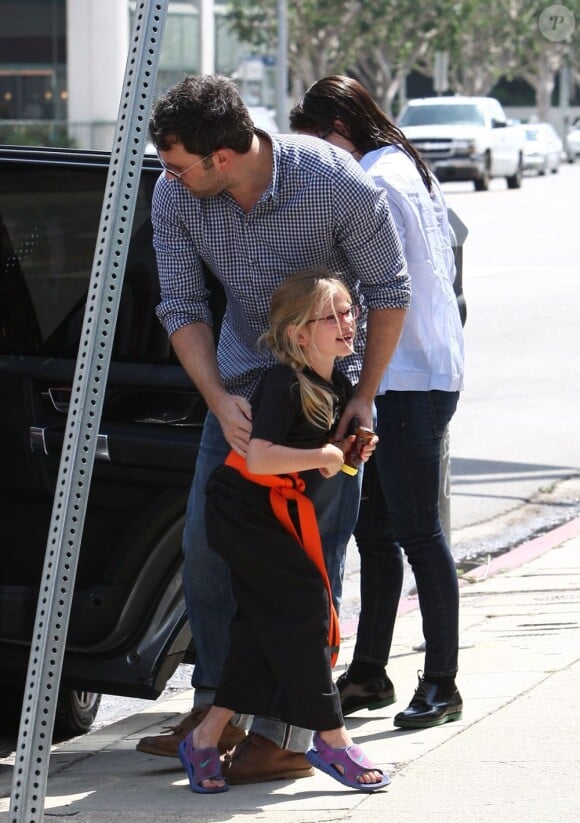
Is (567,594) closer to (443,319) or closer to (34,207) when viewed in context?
(443,319)

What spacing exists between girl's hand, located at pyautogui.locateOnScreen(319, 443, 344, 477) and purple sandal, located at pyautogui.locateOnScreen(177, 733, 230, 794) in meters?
0.75

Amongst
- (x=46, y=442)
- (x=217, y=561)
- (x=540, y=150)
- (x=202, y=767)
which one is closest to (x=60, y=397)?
(x=46, y=442)

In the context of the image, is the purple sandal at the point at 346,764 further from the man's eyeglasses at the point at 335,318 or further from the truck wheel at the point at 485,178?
the truck wheel at the point at 485,178

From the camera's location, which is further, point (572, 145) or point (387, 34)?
point (572, 145)

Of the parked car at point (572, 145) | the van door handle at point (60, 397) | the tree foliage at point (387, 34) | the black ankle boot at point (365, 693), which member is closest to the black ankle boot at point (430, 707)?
the black ankle boot at point (365, 693)

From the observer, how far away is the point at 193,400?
160 inches

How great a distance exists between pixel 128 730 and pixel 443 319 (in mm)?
1598

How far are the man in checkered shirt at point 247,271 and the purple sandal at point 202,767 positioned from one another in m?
0.07

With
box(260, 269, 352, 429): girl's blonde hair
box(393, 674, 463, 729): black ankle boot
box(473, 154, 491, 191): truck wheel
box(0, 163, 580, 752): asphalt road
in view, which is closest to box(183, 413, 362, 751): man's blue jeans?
box(260, 269, 352, 429): girl's blonde hair

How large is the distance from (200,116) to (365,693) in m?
1.83

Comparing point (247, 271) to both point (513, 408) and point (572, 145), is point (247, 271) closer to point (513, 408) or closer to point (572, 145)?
point (513, 408)

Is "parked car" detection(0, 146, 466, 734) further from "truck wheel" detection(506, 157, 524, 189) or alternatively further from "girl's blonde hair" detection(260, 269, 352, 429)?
"truck wheel" detection(506, 157, 524, 189)

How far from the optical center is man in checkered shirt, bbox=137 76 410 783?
347 centimetres

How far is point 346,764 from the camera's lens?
3.53m
